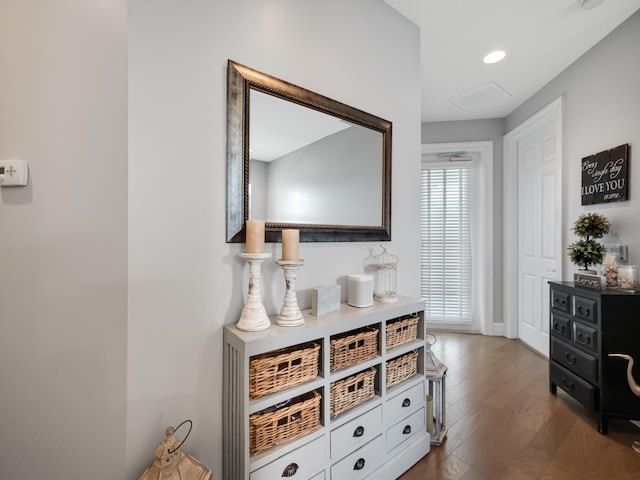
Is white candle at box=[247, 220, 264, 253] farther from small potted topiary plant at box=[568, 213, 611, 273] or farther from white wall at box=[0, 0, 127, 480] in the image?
small potted topiary plant at box=[568, 213, 611, 273]

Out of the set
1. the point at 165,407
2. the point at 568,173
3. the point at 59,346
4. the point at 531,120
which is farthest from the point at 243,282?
the point at 531,120

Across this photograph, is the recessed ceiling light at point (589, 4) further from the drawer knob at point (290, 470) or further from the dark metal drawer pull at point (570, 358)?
the drawer knob at point (290, 470)

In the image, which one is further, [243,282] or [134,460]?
[243,282]

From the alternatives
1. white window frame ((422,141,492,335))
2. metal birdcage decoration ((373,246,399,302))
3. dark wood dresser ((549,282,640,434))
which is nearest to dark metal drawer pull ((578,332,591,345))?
dark wood dresser ((549,282,640,434))

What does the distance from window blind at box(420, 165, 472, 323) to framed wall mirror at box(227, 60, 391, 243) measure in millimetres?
2267

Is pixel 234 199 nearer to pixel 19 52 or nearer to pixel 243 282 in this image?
pixel 243 282

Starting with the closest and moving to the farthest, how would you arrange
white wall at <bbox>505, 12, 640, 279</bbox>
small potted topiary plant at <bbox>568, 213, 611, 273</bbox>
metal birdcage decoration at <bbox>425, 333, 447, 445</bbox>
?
metal birdcage decoration at <bbox>425, 333, 447, 445</bbox> < white wall at <bbox>505, 12, 640, 279</bbox> < small potted topiary plant at <bbox>568, 213, 611, 273</bbox>

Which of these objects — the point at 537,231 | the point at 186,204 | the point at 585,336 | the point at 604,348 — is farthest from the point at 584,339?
the point at 186,204

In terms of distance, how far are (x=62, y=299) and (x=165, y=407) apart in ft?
1.72

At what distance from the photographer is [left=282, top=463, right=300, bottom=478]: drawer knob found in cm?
115

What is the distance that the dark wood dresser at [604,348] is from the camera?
6.15ft

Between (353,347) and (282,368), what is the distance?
386 mm

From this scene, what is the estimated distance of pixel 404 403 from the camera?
5.29ft

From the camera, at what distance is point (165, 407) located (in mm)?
1104
